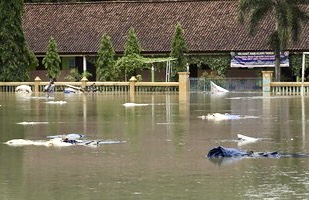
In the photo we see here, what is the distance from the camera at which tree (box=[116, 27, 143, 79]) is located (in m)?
62.3

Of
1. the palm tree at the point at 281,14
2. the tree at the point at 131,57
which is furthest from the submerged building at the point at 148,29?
the palm tree at the point at 281,14

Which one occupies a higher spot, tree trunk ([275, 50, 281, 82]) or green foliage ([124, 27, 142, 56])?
green foliage ([124, 27, 142, 56])

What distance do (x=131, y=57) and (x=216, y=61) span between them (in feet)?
20.2

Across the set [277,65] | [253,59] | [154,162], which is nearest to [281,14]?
[277,65]

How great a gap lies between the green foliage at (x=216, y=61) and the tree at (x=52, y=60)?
9.21m

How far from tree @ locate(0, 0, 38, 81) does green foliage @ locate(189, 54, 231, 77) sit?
38.8ft

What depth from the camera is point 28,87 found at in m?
56.8

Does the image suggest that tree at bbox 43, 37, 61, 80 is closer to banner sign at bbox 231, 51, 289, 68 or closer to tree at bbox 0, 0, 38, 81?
tree at bbox 0, 0, 38, 81

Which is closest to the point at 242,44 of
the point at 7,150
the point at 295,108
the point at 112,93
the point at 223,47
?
the point at 223,47

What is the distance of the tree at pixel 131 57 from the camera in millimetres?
62312

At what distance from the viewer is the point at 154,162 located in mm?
16172

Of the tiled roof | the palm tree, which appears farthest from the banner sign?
the palm tree

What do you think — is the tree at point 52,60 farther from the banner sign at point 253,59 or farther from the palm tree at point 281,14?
the palm tree at point 281,14

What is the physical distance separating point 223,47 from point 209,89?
313 inches
